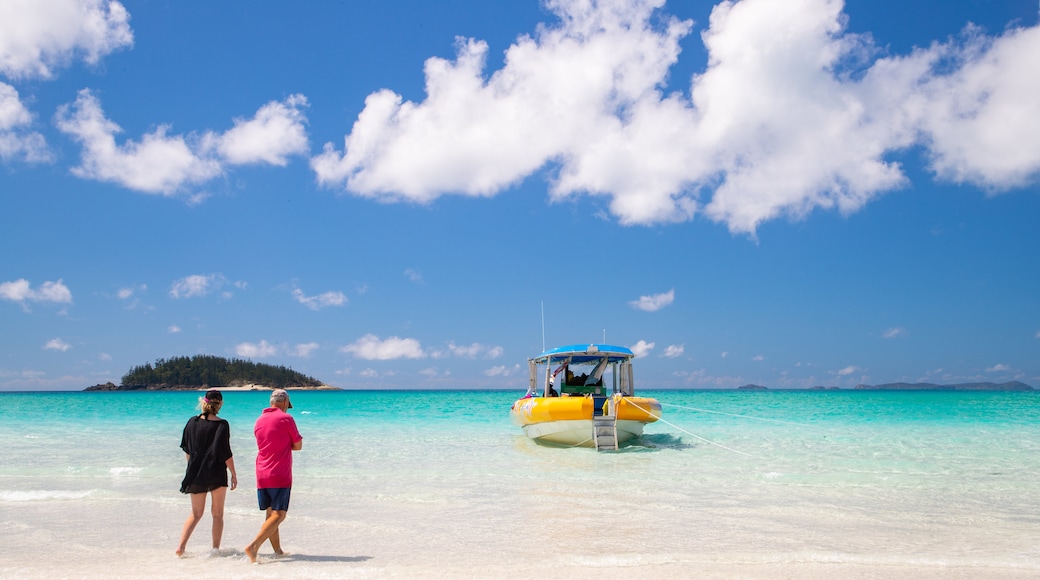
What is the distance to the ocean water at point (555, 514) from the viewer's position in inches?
229

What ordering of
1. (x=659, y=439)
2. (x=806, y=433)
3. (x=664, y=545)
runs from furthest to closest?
(x=806, y=433) → (x=659, y=439) → (x=664, y=545)

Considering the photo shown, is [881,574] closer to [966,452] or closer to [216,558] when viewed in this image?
[216,558]

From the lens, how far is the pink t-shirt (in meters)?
5.70

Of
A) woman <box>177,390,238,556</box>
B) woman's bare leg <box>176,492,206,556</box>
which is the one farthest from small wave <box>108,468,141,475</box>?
woman <box>177,390,238,556</box>

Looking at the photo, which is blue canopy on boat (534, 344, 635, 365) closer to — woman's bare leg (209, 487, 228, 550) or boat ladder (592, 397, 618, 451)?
boat ladder (592, 397, 618, 451)

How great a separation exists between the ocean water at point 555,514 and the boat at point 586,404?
61 cm

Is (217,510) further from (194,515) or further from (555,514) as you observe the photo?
(555,514)

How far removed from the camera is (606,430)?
15.0 metres

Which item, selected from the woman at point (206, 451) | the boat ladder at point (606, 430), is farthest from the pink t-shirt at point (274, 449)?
the boat ladder at point (606, 430)

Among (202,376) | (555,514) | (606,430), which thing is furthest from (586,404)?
(202,376)

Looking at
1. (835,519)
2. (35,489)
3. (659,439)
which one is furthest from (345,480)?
(659,439)

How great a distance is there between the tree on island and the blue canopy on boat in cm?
13416

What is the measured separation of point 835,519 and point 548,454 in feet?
23.9

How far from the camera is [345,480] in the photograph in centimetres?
1100
